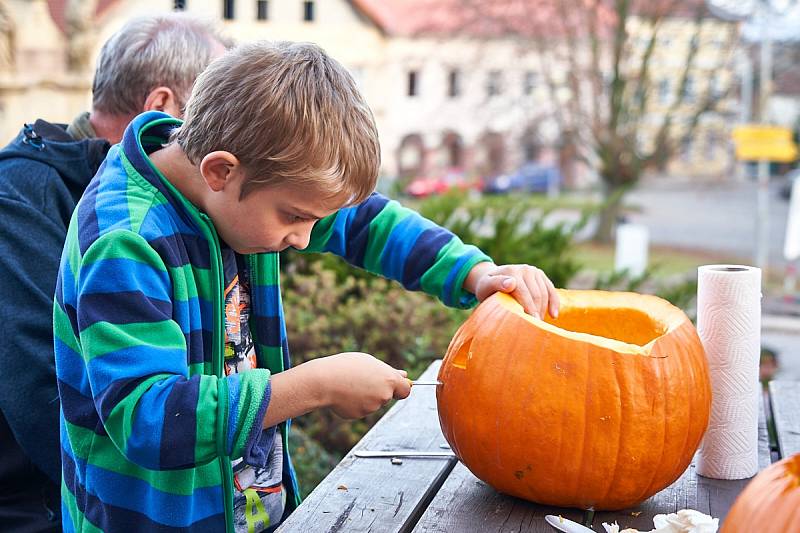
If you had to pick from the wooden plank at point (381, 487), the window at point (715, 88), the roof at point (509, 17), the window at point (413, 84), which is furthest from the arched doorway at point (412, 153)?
the wooden plank at point (381, 487)

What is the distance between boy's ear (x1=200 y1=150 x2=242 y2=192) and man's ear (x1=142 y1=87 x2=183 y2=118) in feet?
2.38

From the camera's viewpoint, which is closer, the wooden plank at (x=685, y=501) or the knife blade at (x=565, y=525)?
the knife blade at (x=565, y=525)

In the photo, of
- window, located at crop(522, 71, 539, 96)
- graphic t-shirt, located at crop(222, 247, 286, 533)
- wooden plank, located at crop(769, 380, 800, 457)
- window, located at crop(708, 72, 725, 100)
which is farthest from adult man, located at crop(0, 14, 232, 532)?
window, located at crop(522, 71, 539, 96)

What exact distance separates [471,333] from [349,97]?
518 millimetres

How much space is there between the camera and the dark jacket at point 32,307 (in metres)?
1.87

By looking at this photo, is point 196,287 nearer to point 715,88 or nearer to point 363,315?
point 363,315

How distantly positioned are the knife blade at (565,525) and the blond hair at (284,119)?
637 mm

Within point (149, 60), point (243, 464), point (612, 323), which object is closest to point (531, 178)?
point (149, 60)

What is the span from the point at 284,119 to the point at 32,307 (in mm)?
857

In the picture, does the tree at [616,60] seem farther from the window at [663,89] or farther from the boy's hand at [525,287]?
the boy's hand at [525,287]

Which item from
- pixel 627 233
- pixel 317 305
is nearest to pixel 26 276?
pixel 317 305

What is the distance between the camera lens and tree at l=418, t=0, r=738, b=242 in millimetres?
16938

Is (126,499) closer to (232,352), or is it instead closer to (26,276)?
(232,352)

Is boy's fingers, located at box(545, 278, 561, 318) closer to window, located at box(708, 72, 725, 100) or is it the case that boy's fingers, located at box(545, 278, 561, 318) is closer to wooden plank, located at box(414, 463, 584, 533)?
wooden plank, located at box(414, 463, 584, 533)
